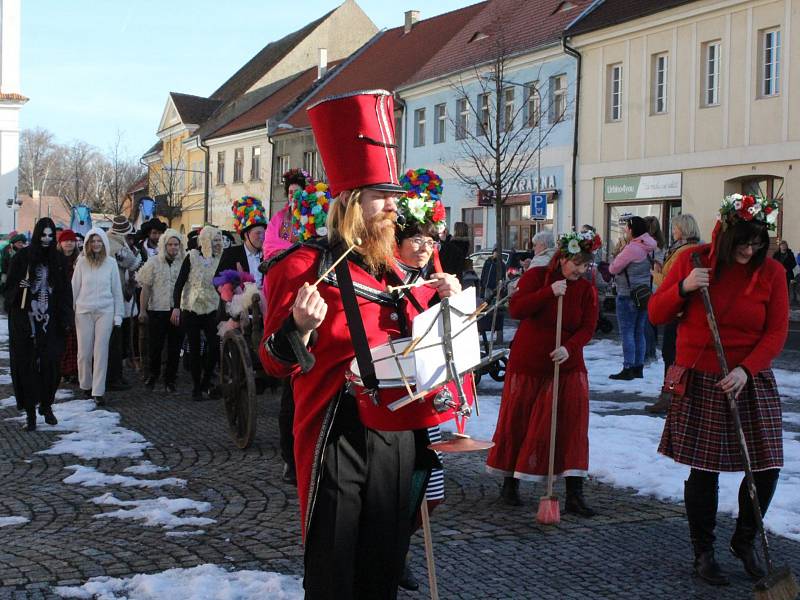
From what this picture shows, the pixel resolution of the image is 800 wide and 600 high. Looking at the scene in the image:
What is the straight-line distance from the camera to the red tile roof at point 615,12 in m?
27.8

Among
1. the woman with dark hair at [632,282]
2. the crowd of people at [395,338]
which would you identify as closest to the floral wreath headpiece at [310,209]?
the crowd of people at [395,338]

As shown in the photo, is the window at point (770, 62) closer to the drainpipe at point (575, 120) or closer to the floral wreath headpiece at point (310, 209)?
the drainpipe at point (575, 120)

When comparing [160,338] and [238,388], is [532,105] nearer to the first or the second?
[160,338]

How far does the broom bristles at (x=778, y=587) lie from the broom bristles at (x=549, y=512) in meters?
1.52

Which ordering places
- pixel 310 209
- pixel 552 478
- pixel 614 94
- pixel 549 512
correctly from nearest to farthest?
pixel 549 512, pixel 552 478, pixel 310 209, pixel 614 94

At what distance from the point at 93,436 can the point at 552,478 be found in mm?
4361

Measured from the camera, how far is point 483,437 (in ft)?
28.6

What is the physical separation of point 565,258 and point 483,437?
8.26 ft

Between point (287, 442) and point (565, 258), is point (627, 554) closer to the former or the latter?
point (565, 258)

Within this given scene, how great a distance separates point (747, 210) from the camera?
5.11 meters

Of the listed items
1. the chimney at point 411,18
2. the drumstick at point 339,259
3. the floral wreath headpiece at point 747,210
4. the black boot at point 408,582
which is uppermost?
the chimney at point 411,18

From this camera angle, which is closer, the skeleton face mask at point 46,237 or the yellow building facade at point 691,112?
the skeleton face mask at point 46,237

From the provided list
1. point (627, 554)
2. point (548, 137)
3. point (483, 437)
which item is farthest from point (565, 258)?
point (548, 137)

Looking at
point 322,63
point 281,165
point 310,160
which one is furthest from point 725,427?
point 322,63
